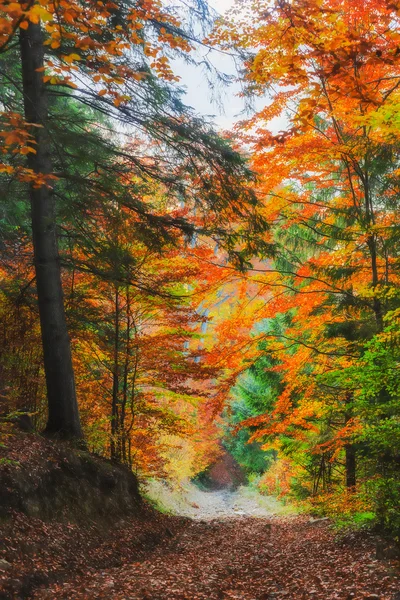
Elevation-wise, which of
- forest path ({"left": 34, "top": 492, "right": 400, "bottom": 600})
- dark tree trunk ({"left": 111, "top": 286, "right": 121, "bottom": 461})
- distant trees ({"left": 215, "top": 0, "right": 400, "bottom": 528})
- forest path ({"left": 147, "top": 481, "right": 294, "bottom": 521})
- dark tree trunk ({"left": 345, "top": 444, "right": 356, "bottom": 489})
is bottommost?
forest path ({"left": 147, "top": 481, "right": 294, "bottom": 521})

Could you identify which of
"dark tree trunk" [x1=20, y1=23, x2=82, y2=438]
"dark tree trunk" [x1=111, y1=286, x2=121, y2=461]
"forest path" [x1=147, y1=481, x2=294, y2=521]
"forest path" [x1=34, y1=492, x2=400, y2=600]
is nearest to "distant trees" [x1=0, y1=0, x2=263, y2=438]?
"dark tree trunk" [x1=20, y1=23, x2=82, y2=438]

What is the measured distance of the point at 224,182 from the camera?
799 cm

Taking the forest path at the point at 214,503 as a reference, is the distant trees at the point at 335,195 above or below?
above

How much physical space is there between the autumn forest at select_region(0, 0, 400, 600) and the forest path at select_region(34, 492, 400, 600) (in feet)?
0.17

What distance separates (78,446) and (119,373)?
2.34 m

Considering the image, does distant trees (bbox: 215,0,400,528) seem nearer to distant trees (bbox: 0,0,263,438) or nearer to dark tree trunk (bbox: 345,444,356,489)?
dark tree trunk (bbox: 345,444,356,489)

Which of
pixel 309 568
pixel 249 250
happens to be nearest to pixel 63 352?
pixel 249 250

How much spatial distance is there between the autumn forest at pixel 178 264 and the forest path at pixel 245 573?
0.05m

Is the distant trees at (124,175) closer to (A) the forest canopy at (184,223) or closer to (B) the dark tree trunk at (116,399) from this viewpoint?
(A) the forest canopy at (184,223)

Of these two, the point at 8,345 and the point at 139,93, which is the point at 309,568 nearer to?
the point at 8,345

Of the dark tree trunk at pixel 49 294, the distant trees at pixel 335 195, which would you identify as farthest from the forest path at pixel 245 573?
the dark tree trunk at pixel 49 294

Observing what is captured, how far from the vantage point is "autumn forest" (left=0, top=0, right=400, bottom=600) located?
17.4ft

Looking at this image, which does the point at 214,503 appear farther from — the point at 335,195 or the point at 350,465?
the point at 335,195

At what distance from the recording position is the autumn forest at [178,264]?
5.31m
